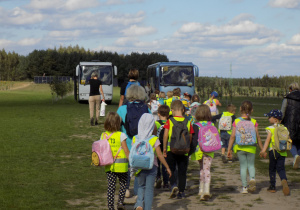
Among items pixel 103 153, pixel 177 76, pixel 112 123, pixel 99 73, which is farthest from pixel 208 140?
pixel 99 73

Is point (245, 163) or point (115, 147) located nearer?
point (115, 147)

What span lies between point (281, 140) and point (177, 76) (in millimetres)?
28088

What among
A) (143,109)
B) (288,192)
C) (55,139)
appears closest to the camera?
(143,109)

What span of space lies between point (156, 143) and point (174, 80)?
3014 centimetres

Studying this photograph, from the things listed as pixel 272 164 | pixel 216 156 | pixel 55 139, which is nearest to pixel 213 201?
pixel 272 164

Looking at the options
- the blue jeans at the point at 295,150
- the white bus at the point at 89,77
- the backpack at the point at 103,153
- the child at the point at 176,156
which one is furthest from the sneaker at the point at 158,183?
the white bus at the point at 89,77

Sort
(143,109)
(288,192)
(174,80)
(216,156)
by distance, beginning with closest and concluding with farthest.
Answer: (143,109) → (288,192) → (216,156) → (174,80)

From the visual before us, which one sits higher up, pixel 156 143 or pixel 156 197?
pixel 156 143

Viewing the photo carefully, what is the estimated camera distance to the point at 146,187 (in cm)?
586

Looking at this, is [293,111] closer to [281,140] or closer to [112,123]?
[281,140]

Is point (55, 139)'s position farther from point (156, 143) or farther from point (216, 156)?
point (156, 143)

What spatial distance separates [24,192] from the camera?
25.3 ft

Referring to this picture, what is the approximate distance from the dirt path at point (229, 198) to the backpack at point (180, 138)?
781 millimetres

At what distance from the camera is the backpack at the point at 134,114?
22.1 ft
